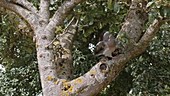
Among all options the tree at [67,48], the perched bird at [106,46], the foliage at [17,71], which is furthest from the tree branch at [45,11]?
the foliage at [17,71]

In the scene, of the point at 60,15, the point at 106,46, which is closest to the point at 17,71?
the point at 60,15

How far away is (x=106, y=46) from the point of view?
2732mm

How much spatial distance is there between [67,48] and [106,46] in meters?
0.54

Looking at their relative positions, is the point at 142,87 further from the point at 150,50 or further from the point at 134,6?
the point at 134,6

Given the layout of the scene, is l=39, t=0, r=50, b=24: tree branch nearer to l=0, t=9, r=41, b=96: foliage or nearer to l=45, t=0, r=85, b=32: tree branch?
l=45, t=0, r=85, b=32: tree branch

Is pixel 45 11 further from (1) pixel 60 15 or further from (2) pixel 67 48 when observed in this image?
(2) pixel 67 48

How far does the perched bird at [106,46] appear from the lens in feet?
8.97

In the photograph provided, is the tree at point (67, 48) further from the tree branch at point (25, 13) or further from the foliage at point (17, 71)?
the foliage at point (17, 71)

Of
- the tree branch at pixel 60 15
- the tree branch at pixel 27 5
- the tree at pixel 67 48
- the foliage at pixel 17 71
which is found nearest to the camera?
the tree at pixel 67 48

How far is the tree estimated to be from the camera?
2648mm

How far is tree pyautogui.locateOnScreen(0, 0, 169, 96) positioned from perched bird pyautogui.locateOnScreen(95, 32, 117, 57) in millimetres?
50

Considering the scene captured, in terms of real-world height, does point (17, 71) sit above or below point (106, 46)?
below

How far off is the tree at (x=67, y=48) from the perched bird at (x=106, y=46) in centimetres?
5

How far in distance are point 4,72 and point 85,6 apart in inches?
116
